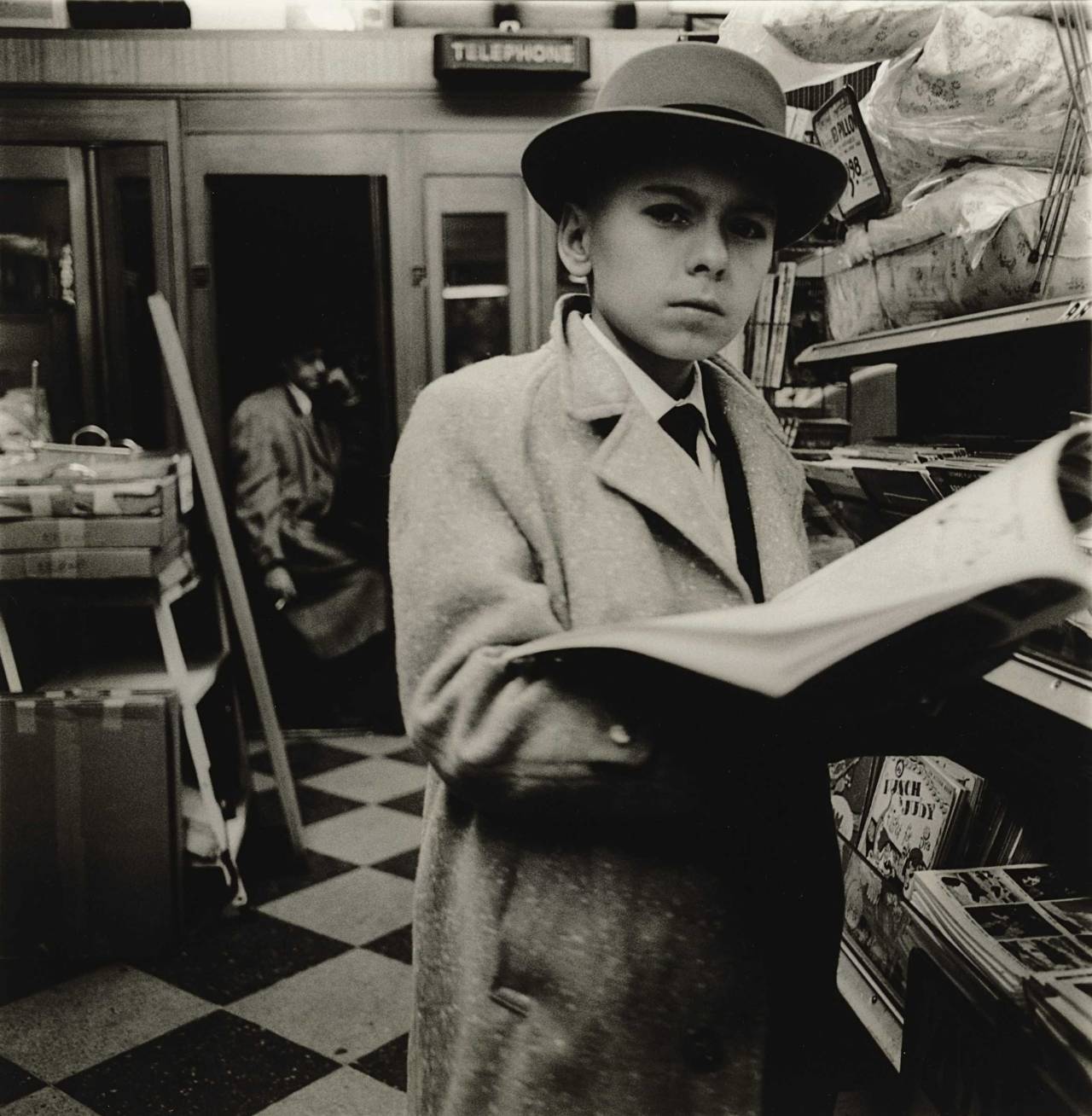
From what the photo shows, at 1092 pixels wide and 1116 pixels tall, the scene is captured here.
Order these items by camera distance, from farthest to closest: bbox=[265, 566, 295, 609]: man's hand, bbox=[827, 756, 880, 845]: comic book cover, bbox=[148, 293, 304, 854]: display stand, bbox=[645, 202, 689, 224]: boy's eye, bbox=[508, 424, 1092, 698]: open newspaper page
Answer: bbox=[265, 566, 295, 609]: man's hand
bbox=[148, 293, 304, 854]: display stand
bbox=[827, 756, 880, 845]: comic book cover
bbox=[645, 202, 689, 224]: boy's eye
bbox=[508, 424, 1092, 698]: open newspaper page

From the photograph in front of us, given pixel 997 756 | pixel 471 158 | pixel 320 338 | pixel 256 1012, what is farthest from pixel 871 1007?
pixel 320 338

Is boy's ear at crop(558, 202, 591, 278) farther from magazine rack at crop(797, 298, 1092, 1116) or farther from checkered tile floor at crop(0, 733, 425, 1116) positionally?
checkered tile floor at crop(0, 733, 425, 1116)

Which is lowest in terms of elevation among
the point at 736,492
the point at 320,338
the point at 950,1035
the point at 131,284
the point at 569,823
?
the point at 950,1035

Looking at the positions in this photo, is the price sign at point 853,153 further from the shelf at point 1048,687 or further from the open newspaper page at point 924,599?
the open newspaper page at point 924,599

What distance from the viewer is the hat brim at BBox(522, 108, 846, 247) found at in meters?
0.81

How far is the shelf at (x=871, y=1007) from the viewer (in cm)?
139

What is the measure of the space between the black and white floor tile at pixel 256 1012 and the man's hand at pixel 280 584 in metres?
1.11

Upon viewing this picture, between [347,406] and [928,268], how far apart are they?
306cm

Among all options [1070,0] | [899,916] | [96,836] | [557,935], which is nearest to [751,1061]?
[557,935]

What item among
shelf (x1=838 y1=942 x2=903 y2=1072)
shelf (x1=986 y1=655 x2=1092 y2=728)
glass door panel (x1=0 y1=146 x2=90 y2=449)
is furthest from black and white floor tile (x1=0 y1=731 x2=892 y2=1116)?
glass door panel (x1=0 y1=146 x2=90 y2=449)

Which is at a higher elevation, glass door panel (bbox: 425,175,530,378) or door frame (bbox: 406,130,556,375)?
door frame (bbox: 406,130,556,375)

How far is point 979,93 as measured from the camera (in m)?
1.32

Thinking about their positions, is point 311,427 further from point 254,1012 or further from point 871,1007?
point 871,1007

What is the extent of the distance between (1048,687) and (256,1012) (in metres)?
1.70
